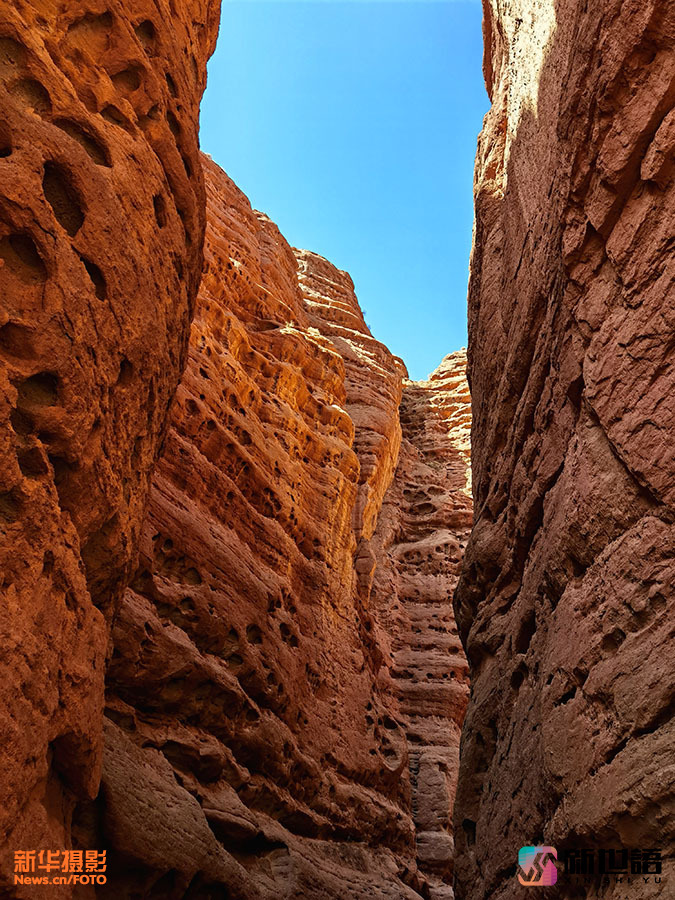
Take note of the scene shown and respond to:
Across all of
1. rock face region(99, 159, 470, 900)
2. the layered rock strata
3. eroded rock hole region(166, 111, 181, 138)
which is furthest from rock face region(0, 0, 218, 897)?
the layered rock strata

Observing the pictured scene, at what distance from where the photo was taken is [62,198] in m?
4.73

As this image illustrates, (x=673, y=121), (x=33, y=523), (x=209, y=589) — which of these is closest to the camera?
(x=33, y=523)

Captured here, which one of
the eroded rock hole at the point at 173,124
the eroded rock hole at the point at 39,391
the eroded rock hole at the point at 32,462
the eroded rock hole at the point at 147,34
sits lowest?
the eroded rock hole at the point at 32,462

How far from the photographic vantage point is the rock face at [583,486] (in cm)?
411

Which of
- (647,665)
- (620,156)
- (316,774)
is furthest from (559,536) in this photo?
(316,774)

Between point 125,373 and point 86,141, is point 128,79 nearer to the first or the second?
point 86,141

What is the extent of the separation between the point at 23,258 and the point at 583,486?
13.0ft

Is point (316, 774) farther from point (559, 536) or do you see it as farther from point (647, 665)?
point (647, 665)

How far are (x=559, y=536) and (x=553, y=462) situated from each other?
87 centimetres

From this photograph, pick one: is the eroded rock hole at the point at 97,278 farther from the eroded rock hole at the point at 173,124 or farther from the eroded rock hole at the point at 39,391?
the eroded rock hole at the point at 173,124

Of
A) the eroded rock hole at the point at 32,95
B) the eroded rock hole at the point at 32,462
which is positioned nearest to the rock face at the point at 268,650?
the eroded rock hole at the point at 32,462

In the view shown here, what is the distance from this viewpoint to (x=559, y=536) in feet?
17.7

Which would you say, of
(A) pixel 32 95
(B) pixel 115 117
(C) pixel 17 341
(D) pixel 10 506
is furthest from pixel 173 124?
(D) pixel 10 506

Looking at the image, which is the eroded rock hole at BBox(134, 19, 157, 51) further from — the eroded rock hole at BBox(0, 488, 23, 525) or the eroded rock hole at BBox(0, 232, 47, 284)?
the eroded rock hole at BBox(0, 488, 23, 525)
